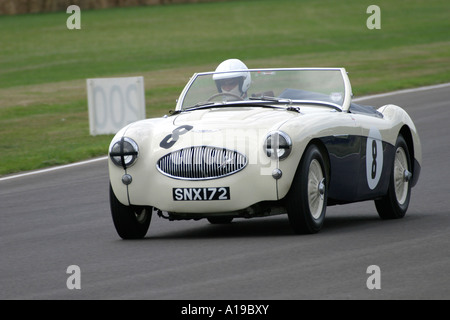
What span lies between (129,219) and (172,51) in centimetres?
2998

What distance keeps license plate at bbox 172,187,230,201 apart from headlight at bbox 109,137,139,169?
0.43 m

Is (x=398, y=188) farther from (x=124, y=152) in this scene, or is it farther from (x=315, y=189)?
(x=124, y=152)

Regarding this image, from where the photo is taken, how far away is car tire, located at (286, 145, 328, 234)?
753 cm

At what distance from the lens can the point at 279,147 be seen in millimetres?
7492

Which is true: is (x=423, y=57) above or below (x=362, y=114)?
below

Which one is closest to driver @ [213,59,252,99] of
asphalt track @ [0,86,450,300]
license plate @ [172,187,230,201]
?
asphalt track @ [0,86,450,300]

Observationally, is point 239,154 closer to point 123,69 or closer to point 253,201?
point 253,201

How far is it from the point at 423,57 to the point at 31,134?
1582cm

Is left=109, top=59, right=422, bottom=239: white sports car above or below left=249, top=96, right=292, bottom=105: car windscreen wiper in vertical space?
below

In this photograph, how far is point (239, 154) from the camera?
752 cm

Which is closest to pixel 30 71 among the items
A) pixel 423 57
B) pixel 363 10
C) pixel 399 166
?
pixel 423 57

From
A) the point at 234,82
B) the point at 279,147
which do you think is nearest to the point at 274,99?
the point at 234,82

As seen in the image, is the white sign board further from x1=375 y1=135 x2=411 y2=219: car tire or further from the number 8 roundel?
the number 8 roundel
